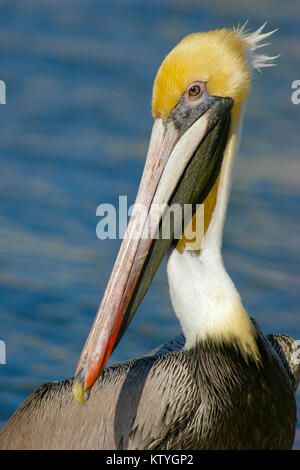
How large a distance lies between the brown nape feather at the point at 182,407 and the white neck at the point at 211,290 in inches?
2.9

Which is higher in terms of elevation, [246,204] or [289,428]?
[246,204]

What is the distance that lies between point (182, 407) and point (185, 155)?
105 centimetres

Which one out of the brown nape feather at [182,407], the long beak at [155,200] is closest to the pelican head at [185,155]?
the long beak at [155,200]

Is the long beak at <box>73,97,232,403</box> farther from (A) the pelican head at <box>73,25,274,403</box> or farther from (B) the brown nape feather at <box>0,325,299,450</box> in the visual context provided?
(B) the brown nape feather at <box>0,325,299,450</box>

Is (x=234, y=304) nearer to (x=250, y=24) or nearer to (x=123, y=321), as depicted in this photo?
(x=123, y=321)

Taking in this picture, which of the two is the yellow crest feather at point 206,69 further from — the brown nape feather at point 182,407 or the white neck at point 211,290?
the brown nape feather at point 182,407

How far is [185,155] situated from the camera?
4.21m

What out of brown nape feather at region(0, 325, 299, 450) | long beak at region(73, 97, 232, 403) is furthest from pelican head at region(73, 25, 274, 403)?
brown nape feather at region(0, 325, 299, 450)

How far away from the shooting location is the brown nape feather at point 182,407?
415 centimetres

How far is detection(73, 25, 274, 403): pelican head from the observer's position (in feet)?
13.5

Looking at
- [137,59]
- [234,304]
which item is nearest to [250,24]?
[137,59]

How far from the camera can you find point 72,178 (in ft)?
28.7

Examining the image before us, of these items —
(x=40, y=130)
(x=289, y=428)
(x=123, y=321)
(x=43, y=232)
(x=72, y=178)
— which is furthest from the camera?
(x=40, y=130)
